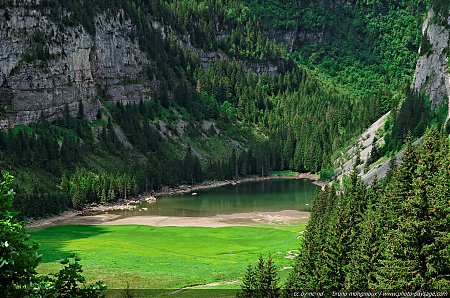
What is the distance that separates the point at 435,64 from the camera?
17338 cm

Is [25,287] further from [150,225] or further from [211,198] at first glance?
[211,198]

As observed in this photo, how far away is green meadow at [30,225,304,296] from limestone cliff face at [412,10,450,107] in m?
64.3

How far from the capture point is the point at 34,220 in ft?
487

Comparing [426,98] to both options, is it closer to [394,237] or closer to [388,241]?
[388,241]

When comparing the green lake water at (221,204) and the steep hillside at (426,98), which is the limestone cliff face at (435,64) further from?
the green lake water at (221,204)

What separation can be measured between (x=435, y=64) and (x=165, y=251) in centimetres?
11046

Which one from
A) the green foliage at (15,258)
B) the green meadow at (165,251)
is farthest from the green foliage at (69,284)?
the green meadow at (165,251)

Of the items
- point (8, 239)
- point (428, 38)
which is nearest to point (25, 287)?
point (8, 239)

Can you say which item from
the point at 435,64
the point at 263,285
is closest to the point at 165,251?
the point at 263,285

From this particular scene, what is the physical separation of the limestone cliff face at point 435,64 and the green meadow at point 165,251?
6429 cm

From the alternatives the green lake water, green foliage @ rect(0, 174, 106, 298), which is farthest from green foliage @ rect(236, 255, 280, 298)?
the green lake water

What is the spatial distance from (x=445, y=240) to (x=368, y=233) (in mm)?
11753

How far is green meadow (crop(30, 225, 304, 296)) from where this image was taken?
82062 mm

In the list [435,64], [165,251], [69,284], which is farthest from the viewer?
[435,64]
